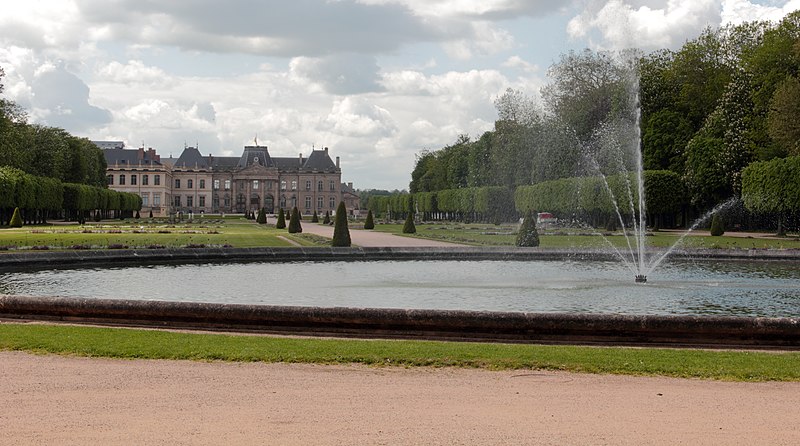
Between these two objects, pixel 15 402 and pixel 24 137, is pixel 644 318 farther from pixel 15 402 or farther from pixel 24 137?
pixel 24 137

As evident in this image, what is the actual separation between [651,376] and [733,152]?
3893 cm

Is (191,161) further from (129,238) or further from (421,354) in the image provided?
(421,354)

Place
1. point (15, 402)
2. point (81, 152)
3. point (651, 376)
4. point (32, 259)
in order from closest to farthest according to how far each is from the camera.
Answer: point (15, 402) < point (651, 376) < point (32, 259) < point (81, 152)

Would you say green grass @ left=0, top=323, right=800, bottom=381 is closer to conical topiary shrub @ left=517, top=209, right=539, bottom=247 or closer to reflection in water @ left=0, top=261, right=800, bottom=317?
reflection in water @ left=0, top=261, right=800, bottom=317

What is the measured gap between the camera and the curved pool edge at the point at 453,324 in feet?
26.6

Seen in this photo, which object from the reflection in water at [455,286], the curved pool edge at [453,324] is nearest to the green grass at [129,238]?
the reflection in water at [455,286]

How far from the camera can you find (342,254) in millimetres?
22047

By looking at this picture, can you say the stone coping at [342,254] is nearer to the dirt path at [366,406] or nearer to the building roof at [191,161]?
the dirt path at [366,406]

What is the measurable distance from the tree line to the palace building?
71579 mm

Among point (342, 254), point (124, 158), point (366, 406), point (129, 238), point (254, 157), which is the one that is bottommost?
point (366, 406)

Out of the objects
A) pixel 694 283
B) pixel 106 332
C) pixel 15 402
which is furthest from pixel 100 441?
pixel 694 283

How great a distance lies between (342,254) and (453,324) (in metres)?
13.8

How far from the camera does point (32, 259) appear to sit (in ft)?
60.4

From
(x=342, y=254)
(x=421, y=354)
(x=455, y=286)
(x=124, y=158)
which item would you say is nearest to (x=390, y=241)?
(x=342, y=254)
